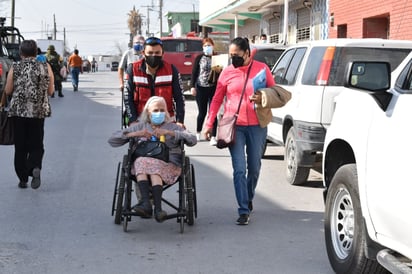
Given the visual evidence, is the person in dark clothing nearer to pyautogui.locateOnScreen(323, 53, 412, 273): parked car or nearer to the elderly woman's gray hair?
the elderly woman's gray hair

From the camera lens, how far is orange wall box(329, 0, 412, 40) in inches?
648

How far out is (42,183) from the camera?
9352mm

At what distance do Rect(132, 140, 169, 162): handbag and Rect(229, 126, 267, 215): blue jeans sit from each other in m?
0.70

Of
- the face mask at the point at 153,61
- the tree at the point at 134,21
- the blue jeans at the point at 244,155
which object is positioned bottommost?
the blue jeans at the point at 244,155

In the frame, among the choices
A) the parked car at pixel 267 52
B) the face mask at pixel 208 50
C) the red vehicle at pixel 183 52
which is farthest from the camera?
the red vehicle at pixel 183 52

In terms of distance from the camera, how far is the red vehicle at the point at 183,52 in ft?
82.0

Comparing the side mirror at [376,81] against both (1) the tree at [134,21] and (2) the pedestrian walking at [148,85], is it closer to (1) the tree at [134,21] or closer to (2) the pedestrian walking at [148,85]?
(2) the pedestrian walking at [148,85]

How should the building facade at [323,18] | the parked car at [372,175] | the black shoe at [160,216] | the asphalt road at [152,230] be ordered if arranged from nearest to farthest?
the parked car at [372,175] → the asphalt road at [152,230] → the black shoe at [160,216] → the building facade at [323,18]

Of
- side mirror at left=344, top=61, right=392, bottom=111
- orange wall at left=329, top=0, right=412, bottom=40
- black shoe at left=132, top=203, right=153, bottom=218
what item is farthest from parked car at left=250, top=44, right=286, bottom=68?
side mirror at left=344, top=61, right=392, bottom=111

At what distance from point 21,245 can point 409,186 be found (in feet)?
11.9

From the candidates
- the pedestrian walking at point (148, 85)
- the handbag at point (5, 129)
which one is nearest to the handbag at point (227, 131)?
the pedestrian walking at point (148, 85)

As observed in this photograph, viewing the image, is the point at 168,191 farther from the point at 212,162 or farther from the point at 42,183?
the point at 212,162

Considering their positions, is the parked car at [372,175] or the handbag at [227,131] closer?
the parked car at [372,175]

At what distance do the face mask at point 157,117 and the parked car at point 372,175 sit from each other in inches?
71.3
